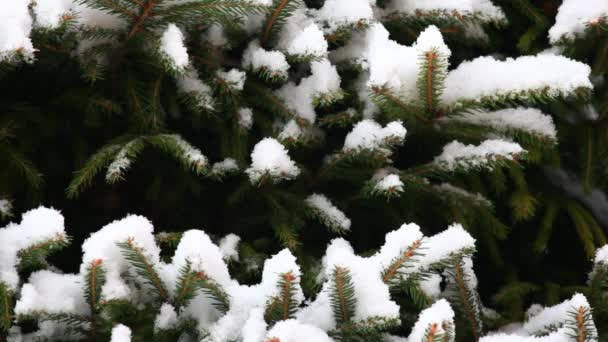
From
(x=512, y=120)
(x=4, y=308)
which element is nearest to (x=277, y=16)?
(x=512, y=120)

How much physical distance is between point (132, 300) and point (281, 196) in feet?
1.95

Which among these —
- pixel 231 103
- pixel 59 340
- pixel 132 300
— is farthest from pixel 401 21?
pixel 59 340

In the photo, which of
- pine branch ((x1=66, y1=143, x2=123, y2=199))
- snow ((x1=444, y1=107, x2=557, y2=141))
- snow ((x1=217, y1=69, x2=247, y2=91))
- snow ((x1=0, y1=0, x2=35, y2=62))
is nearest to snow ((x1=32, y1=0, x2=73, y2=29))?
snow ((x1=0, y1=0, x2=35, y2=62))

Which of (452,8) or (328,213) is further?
(452,8)

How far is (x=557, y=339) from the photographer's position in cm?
124

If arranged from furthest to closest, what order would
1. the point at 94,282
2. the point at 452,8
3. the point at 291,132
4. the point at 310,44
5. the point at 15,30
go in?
the point at 452,8
the point at 291,132
the point at 310,44
the point at 15,30
the point at 94,282

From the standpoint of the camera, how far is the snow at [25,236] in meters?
1.25

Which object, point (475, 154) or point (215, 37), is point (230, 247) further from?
point (475, 154)

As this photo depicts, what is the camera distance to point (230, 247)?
1.63 meters

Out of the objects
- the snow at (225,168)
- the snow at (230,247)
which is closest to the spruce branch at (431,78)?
the snow at (225,168)

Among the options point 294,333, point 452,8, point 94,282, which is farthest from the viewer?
point 452,8

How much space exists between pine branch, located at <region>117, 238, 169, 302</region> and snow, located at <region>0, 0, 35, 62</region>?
22.4 inches

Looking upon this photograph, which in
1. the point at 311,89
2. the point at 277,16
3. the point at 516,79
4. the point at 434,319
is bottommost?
the point at 434,319

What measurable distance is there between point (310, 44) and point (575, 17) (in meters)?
0.93
